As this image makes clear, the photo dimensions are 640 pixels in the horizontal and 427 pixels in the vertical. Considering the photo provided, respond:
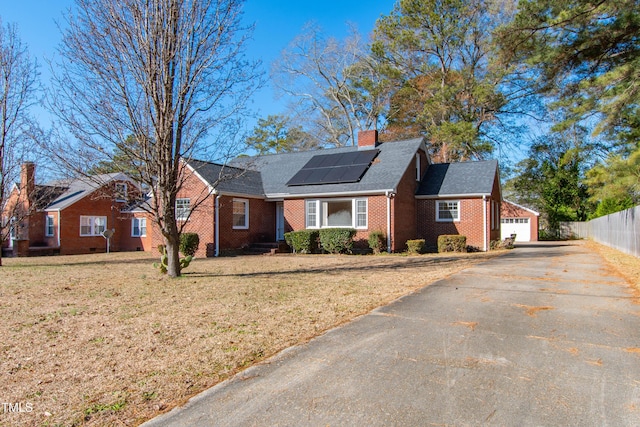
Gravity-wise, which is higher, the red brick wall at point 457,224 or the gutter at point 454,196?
the gutter at point 454,196

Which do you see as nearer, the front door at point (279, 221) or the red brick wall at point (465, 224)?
the red brick wall at point (465, 224)

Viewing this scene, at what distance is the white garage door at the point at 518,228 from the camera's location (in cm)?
3491

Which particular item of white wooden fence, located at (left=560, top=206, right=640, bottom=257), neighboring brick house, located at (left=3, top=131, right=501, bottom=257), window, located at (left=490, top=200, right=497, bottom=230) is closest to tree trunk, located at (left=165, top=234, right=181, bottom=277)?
neighboring brick house, located at (left=3, top=131, right=501, bottom=257)

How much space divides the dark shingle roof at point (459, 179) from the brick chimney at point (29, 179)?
1718cm

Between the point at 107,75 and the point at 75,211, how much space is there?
1872 cm

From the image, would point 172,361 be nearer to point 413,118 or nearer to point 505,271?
point 505,271

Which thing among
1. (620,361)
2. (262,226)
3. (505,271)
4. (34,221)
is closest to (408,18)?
(262,226)

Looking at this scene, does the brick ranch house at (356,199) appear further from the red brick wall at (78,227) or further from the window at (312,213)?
the red brick wall at (78,227)

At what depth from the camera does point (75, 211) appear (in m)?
24.6

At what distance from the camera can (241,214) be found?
1923 cm

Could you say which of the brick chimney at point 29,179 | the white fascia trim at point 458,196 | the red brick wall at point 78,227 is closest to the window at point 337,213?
the white fascia trim at point 458,196

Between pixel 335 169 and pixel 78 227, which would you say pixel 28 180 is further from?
pixel 335 169

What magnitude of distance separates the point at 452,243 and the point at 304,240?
6.65 m

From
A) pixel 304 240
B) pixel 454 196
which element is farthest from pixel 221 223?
pixel 454 196
